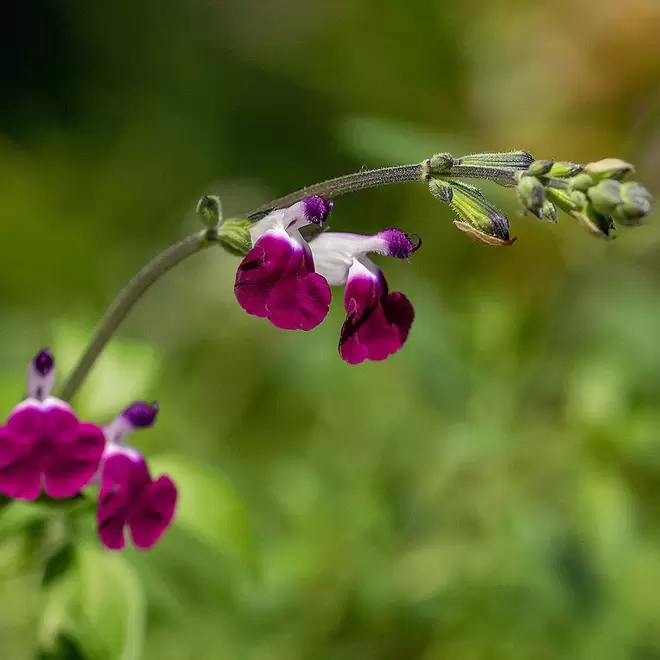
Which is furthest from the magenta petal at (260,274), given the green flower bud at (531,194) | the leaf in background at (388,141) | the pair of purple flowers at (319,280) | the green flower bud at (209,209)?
the leaf in background at (388,141)

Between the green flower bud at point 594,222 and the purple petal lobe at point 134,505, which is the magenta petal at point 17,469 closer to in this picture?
the purple petal lobe at point 134,505

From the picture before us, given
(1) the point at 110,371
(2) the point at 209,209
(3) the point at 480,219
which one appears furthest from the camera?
(1) the point at 110,371

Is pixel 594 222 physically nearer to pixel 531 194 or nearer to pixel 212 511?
pixel 531 194

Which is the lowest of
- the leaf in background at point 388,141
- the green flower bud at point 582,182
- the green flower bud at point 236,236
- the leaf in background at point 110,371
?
the green flower bud at point 582,182

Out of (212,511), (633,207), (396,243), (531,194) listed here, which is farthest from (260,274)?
(212,511)

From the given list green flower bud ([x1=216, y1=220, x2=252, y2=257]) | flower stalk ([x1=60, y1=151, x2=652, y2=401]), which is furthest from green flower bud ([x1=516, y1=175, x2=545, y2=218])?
green flower bud ([x1=216, y1=220, x2=252, y2=257])
